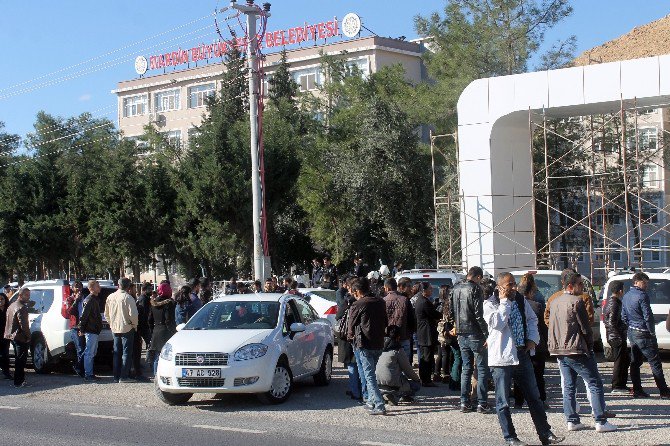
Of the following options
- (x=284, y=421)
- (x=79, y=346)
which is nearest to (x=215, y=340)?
(x=284, y=421)

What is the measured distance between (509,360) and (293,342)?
4.65m

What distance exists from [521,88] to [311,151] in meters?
24.3

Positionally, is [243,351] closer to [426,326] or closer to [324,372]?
[324,372]

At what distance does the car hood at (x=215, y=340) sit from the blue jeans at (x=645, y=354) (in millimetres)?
5001

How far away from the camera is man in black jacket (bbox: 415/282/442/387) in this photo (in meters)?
14.0

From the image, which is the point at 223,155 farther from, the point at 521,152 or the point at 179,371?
the point at 179,371

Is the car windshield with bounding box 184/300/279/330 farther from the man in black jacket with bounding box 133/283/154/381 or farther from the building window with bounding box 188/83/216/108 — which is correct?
the building window with bounding box 188/83/216/108

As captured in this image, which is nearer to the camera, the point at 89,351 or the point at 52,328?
the point at 89,351

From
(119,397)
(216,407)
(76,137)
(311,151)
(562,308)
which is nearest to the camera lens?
(562,308)

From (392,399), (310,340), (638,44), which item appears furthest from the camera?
(638,44)

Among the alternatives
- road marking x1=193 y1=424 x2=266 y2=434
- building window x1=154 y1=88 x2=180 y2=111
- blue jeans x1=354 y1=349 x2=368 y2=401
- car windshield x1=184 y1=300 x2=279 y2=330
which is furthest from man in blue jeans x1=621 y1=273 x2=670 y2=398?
building window x1=154 y1=88 x2=180 y2=111

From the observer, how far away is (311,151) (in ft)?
160

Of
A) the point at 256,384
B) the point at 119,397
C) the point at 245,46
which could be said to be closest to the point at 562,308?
the point at 256,384

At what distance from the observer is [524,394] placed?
9.38 m
